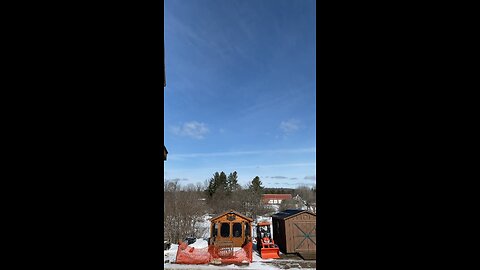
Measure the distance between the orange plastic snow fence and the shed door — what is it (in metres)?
2.54

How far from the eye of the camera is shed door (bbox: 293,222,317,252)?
35.0 ft

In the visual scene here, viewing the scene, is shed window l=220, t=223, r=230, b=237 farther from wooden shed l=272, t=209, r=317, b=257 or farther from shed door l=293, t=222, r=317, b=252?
shed door l=293, t=222, r=317, b=252

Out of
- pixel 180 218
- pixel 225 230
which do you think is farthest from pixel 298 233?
pixel 180 218

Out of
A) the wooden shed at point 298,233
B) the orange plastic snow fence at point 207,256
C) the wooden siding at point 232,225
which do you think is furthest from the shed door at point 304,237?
the orange plastic snow fence at point 207,256

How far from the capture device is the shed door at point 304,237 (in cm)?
1068

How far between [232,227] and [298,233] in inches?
126

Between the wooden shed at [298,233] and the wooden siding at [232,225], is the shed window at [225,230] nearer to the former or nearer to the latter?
the wooden siding at [232,225]

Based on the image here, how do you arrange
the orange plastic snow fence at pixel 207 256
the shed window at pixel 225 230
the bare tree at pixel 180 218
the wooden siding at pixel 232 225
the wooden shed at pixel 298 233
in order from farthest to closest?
the bare tree at pixel 180 218 < the shed window at pixel 225 230 < the wooden siding at pixel 232 225 < the wooden shed at pixel 298 233 < the orange plastic snow fence at pixel 207 256

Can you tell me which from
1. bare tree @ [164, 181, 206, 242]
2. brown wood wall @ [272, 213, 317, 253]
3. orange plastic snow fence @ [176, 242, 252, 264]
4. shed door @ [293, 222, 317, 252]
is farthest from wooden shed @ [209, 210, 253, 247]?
bare tree @ [164, 181, 206, 242]

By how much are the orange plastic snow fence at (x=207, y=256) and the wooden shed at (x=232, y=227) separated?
177cm
